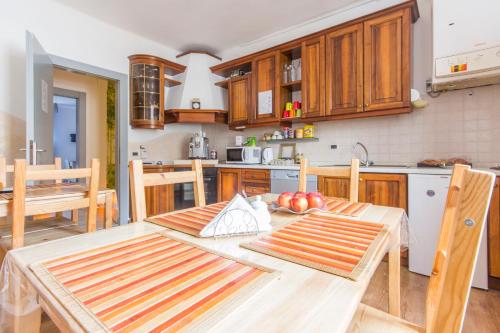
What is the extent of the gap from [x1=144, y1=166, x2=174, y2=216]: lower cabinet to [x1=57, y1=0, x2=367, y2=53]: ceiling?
191cm

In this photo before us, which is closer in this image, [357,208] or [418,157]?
[357,208]

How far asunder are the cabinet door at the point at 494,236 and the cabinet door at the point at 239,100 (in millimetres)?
2613

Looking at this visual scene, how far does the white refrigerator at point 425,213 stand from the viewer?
1953 millimetres

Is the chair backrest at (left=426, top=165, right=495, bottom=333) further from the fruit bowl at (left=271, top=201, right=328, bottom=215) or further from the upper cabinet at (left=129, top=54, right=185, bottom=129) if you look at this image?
the upper cabinet at (left=129, top=54, right=185, bottom=129)

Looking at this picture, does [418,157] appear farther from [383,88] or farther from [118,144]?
[118,144]

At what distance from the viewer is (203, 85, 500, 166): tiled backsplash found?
217cm

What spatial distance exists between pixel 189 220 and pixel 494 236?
2.13 meters

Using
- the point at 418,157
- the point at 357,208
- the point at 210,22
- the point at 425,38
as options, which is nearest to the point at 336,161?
the point at 418,157

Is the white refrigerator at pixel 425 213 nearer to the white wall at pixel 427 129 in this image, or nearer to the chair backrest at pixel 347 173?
the white wall at pixel 427 129

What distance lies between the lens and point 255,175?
3.08 meters

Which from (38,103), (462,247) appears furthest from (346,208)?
(38,103)

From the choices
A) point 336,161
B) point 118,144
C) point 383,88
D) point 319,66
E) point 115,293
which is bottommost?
point 115,293

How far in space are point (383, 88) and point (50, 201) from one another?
272cm

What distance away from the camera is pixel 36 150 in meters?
2.13
